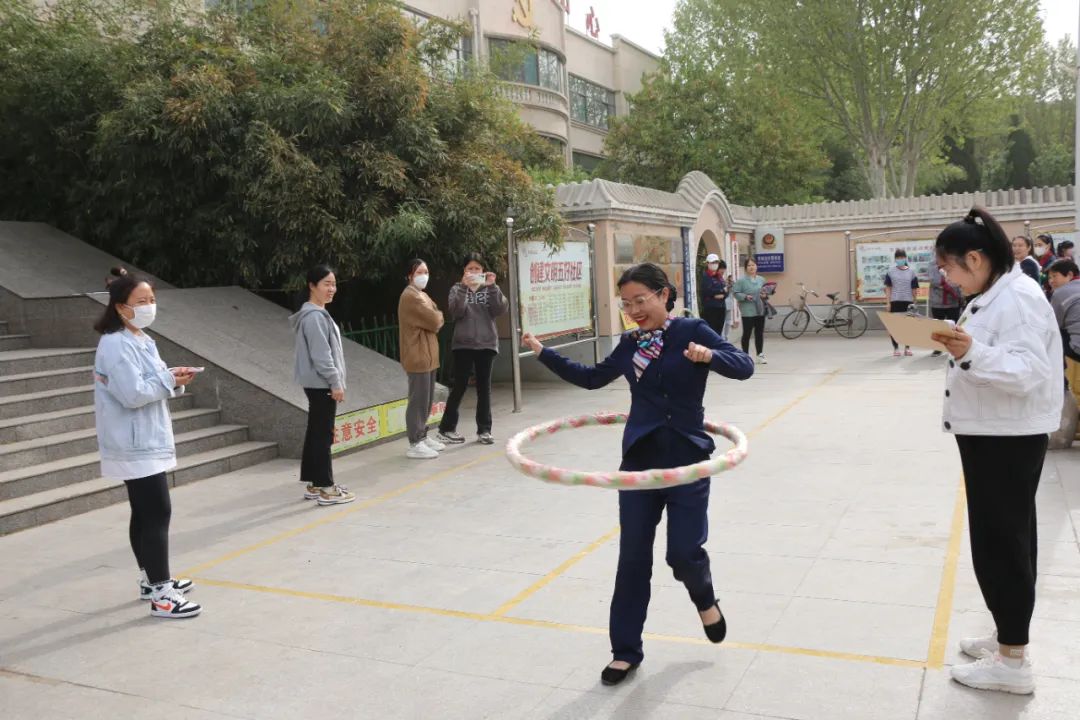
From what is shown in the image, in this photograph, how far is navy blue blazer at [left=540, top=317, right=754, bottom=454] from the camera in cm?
383

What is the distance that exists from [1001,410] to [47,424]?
7516 millimetres

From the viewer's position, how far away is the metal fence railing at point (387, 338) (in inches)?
488

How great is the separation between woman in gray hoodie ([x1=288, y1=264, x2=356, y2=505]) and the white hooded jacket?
470cm

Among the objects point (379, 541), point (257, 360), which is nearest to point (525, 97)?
point (257, 360)

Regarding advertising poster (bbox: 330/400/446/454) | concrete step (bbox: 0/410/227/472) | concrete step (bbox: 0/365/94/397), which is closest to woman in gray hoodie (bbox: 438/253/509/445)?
advertising poster (bbox: 330/400/446/454)

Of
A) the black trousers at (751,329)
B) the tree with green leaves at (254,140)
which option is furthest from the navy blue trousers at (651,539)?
the black trousers at (751,329)

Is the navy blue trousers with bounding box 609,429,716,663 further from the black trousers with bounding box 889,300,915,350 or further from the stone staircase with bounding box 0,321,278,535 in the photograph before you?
the black trousers with bounding box 889,300,915,350

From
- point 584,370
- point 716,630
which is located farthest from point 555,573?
point 584,370

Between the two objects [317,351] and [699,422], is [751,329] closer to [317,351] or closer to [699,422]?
A: [317,351]

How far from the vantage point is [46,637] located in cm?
471

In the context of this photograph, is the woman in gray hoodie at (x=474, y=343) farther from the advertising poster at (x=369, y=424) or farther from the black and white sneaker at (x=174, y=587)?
the black and white sneaker at (x=174, y=587)

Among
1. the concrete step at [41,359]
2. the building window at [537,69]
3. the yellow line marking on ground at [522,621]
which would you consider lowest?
the yellow line marking on ground at [522,621]

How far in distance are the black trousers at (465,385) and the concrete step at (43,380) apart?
3.50m

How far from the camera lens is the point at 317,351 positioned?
702 cm
